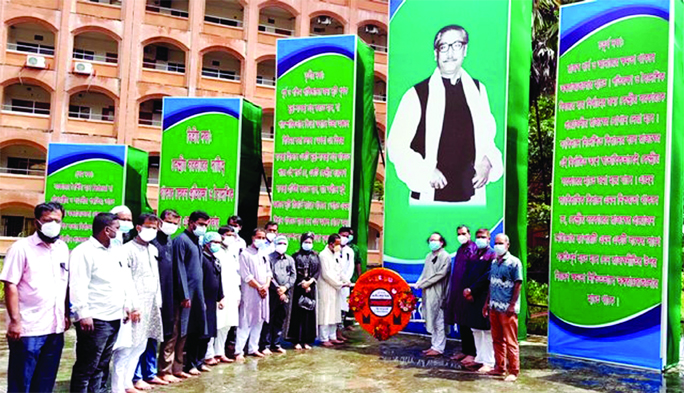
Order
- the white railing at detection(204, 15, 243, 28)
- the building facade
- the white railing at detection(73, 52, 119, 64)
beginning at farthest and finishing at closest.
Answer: the white railing at detection(204, 15, 243, 28)
the white railing at detection(73, 52, 119, 64)
the building facade

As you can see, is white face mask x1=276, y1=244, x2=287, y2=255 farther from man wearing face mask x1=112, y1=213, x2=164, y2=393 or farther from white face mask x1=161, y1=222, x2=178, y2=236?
man wearing face mask x1=112, y1=213, x2=164, y2=393

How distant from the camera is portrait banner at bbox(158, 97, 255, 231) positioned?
1034 cm

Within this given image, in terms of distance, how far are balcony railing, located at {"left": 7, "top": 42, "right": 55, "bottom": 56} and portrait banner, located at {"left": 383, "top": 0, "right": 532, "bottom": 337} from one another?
825 inches

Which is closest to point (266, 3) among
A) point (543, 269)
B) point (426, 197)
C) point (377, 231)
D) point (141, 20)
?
point (141, 20)

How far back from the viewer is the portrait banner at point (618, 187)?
6.98 metres

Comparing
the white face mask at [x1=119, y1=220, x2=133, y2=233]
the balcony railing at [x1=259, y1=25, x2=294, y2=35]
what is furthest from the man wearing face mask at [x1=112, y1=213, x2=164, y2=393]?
the balcony railing at [x1=259, y1=25, x2=294, y2=35]

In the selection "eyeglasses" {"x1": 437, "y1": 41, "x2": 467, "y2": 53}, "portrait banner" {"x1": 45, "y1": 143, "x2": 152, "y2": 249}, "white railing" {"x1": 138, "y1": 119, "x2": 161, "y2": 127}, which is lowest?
"portrait banner" {"x1": 45, "y1": 143, "x2": 152, "y2": 249}

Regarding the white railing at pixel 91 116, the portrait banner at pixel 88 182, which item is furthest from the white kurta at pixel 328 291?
the white railing at pixel 91 116

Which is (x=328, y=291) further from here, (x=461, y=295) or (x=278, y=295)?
(x=461, y=295)

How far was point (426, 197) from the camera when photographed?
8984 mm

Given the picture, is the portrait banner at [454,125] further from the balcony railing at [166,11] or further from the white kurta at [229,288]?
the balcony railing at [166,11]

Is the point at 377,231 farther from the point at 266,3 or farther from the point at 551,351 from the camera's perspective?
the point at 551,351

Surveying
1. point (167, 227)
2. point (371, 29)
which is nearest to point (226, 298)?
point (167, 227)

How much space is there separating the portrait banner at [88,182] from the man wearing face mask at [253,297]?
610 centimetres
